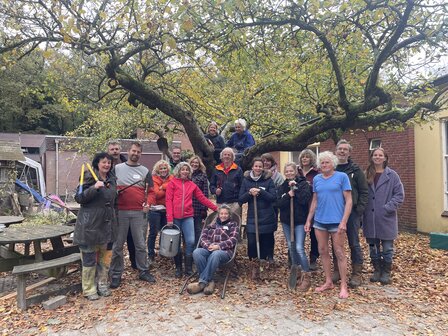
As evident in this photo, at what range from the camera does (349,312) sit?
450cm

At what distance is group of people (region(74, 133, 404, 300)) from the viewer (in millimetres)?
5016

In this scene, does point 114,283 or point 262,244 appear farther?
point 262,244

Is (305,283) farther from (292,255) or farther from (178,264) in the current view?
(178,264)

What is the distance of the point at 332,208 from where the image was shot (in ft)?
16.4

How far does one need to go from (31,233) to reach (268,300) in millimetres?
3501

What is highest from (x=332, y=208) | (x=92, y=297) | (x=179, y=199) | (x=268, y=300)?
(x=179, y=199)

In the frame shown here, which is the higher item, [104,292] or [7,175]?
[7,175]

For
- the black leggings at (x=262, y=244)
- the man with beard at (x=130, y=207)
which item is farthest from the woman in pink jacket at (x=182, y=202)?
the black leggings at (x=262, y=244)

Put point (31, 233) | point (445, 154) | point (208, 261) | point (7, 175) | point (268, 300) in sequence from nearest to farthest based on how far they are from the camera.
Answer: point (268, 300) < point (208, 261) < point (31, 233) < point (445, 154) < point (7, 175)

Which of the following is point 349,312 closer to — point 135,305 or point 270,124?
point 135,305

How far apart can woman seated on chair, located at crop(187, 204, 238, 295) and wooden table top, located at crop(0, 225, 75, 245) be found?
6.61ft

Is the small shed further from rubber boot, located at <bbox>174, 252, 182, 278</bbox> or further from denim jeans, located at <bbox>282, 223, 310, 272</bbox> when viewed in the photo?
denim jeans, located at <bbox>282, 223, 310, 272</bbox>

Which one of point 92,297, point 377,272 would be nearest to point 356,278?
point 377,272

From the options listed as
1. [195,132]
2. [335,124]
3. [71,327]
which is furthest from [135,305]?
[335,124]
